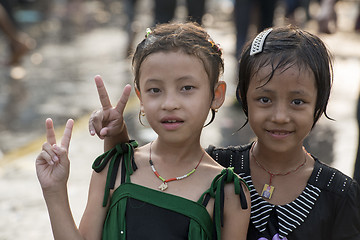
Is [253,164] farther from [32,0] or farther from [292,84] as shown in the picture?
[32,0]

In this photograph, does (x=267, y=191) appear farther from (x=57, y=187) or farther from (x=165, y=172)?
(x=57, y=187)

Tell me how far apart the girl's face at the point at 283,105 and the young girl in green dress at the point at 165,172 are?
0.15 metres

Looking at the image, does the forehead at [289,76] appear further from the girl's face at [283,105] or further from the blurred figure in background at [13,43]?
the blurred figure in background at [13,43]

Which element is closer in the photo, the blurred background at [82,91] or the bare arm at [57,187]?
the bare arm at [57,187]

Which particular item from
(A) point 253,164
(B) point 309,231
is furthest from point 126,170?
(B) point 309,231

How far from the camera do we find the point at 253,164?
2.54m

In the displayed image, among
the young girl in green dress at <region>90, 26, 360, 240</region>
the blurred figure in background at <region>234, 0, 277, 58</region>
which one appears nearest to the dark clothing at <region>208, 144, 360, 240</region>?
the young girl in green dress at <region>90, 26, 360, 240</region>

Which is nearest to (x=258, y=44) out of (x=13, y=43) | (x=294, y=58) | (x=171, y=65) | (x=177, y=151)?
(x=294, y=58)

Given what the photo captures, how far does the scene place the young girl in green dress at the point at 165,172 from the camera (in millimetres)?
2160

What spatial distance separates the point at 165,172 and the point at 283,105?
1.63ft

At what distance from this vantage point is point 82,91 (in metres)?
6.49

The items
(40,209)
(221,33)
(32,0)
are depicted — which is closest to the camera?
(40,209)

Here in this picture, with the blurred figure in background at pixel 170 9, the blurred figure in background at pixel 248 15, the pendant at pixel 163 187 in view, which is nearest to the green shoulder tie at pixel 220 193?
the pendant at pixel 163 187

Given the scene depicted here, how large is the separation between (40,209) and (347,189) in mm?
2024
